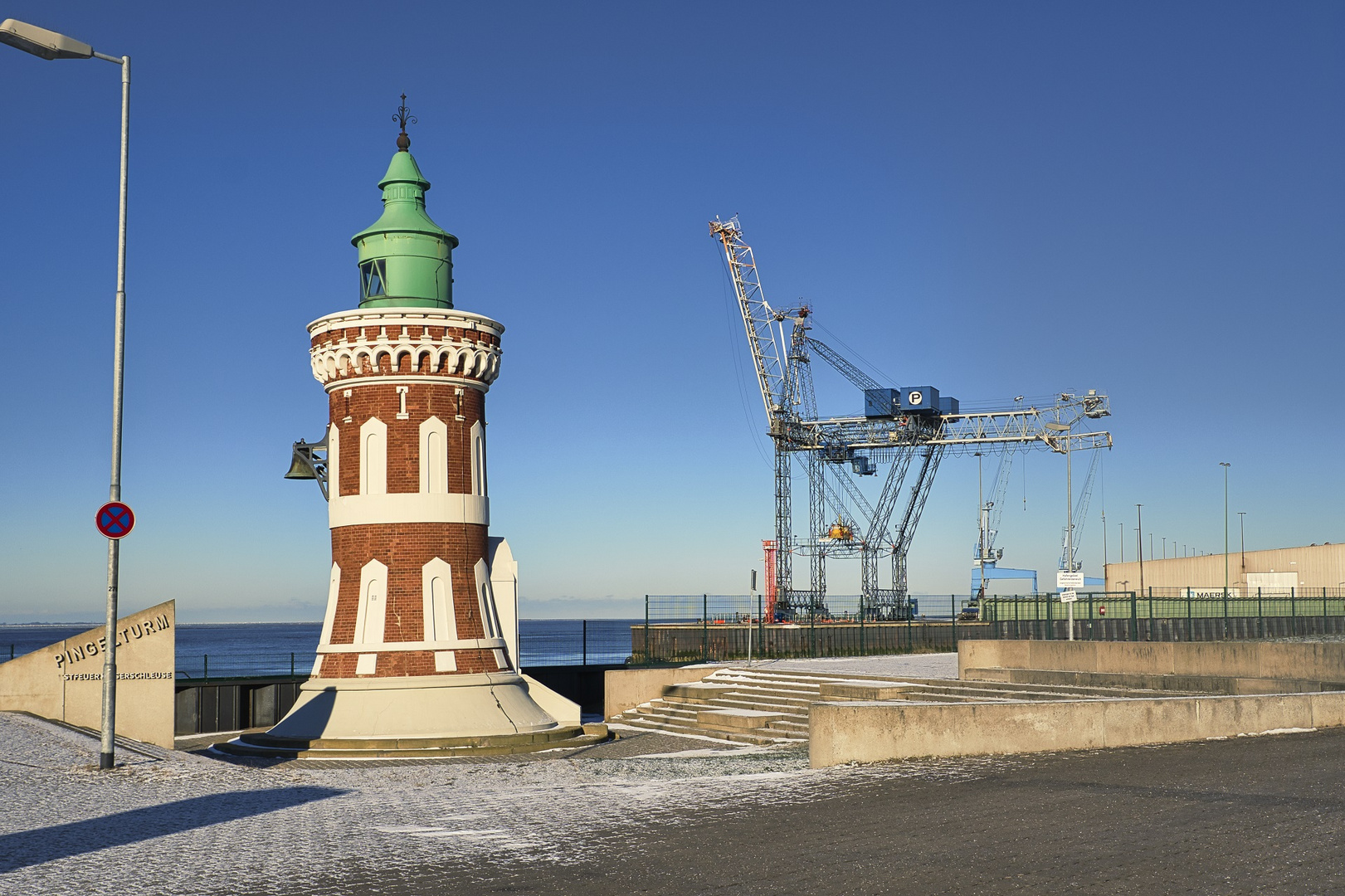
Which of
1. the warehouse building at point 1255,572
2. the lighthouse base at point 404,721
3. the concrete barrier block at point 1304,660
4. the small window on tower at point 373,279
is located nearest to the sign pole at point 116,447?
the lighthouse base at point 404,721

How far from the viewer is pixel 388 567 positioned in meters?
23.8

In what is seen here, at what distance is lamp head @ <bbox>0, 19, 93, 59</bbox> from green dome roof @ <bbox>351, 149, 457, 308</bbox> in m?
8.71

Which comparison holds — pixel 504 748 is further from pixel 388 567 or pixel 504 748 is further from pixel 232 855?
pixel 232 855

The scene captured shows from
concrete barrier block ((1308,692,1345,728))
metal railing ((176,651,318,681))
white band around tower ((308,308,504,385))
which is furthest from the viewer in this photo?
metal railing ((176,651,318,681))

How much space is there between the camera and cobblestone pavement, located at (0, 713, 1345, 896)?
31.6ft

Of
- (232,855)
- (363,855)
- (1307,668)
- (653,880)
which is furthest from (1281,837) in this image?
(1307,668)

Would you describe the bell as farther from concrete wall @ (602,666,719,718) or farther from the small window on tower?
concrete wall @ (602,666,719,718)

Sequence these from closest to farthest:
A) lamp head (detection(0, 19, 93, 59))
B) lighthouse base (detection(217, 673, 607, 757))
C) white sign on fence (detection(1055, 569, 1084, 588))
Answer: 1. lamp head (detection(0, 19, 93, 59))
2. lighthouse base (detection(217, 673, 607, 757))
3. white sign on fence (detection(1055, 569, 1084, 588))

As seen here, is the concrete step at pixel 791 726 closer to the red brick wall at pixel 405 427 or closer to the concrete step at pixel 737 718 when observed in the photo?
the concrete step at pixel 737 718

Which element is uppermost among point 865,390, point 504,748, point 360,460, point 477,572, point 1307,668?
point 865,390

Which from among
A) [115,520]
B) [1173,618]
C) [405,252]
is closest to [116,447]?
[115,520]

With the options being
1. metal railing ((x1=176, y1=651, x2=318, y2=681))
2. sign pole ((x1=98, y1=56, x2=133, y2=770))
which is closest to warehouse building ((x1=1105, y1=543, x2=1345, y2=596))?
sign pole ((x1=98, y1=56, x2=133, y2=770))

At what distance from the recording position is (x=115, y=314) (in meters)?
16.5

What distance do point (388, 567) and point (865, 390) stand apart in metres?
54.7
